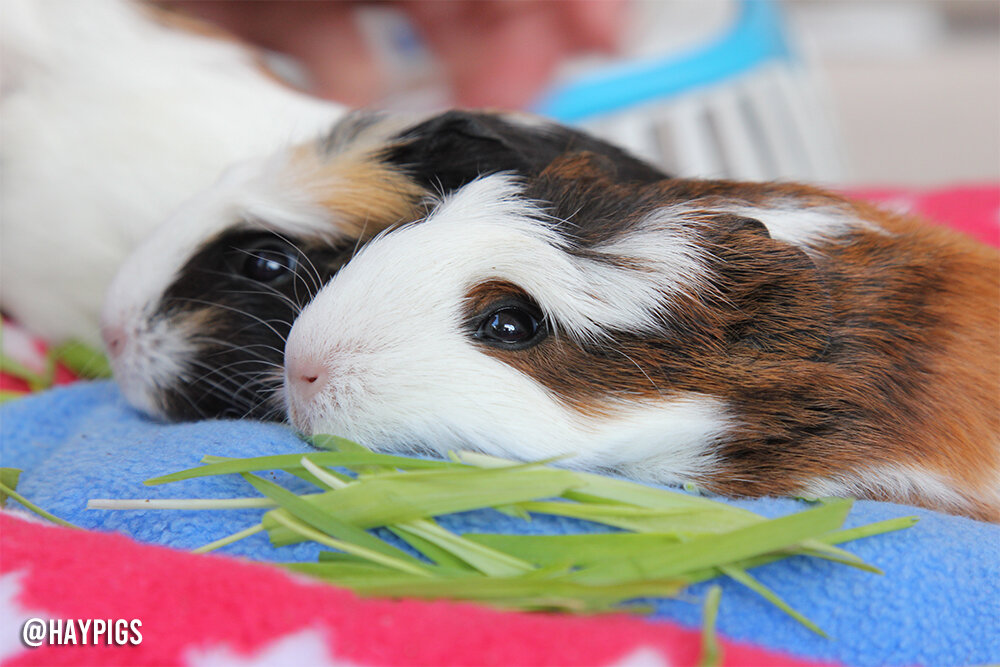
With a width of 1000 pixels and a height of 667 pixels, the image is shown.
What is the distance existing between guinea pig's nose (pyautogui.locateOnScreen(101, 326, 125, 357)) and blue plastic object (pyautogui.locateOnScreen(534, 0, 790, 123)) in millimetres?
1332

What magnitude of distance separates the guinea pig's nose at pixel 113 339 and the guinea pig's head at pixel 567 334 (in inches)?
12.8

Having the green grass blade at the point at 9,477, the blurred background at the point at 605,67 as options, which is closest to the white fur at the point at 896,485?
the green grass blade at the point at 9,477

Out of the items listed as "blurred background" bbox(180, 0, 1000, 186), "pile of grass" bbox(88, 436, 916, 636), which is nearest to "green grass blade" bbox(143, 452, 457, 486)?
"pile of grass" bbox(88, 436, 916, 636)

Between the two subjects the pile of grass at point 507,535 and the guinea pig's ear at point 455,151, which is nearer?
the pile of grass at point 507,535

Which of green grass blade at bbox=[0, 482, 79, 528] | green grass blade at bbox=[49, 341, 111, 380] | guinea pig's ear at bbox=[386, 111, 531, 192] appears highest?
guinea pig's ear at bbox=[386, 111, 531, 192]

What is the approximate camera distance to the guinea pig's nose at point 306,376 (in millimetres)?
765

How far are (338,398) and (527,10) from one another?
5.50 feet

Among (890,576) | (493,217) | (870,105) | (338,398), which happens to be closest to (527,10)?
(493,217)

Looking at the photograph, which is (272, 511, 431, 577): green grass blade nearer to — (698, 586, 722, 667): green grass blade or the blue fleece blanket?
the blue fleece blanket

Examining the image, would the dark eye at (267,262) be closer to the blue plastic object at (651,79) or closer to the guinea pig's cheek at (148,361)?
the guinea pig's cheek at (148,361)

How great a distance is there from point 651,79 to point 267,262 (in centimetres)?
146

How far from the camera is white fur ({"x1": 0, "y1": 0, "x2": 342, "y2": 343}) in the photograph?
1292 mm

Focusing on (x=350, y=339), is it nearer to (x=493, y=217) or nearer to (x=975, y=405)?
(x=493, y=217)

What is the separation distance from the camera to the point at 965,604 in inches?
26.6
